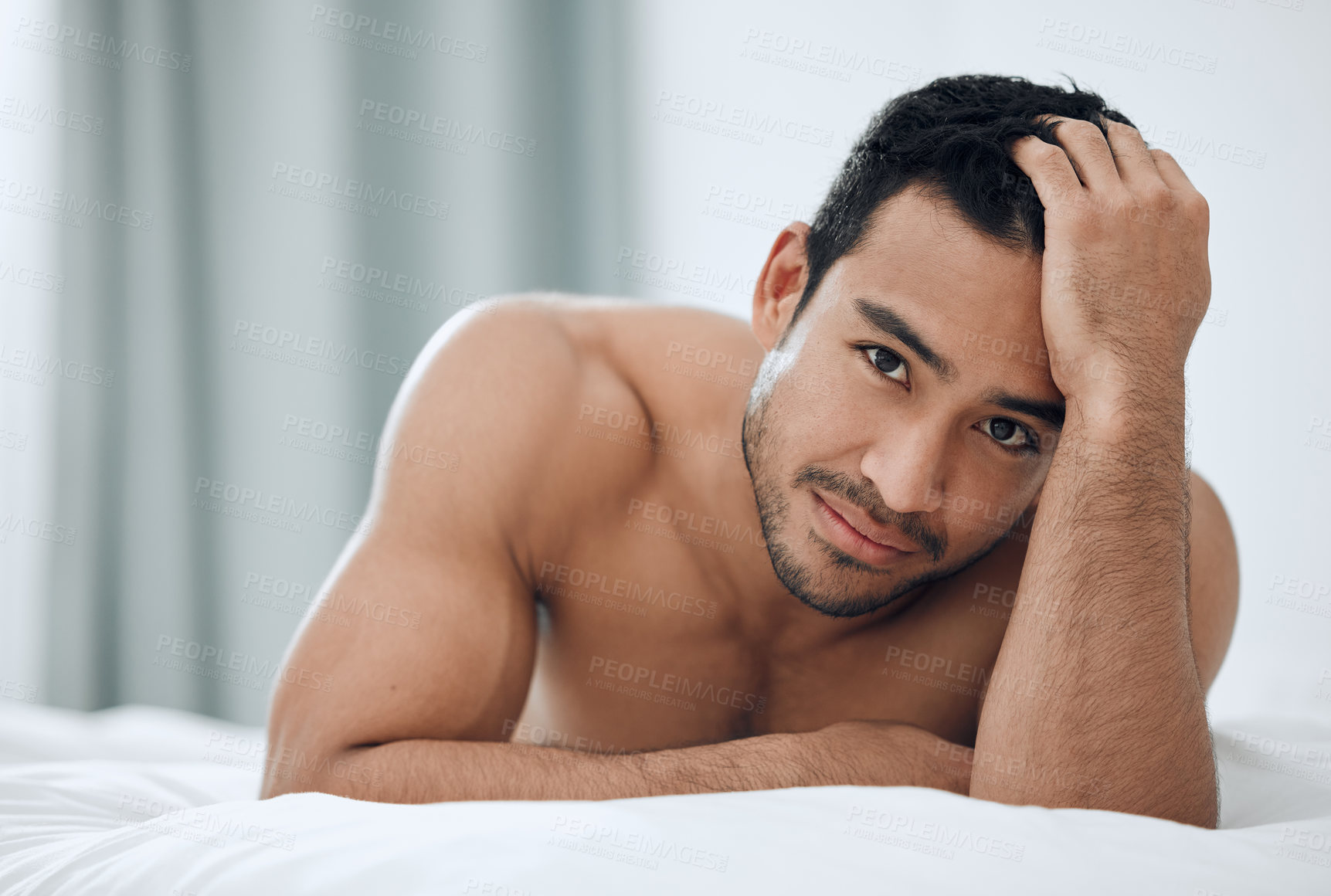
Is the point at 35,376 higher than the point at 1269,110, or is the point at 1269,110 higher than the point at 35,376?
the point at 1269,110

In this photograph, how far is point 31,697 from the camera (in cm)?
222

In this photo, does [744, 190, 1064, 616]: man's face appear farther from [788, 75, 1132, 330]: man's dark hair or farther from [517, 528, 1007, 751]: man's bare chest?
[517, 528, 1007, 751]: man's bare chest

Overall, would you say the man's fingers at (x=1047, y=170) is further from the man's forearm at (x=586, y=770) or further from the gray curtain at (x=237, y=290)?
the gray curtain at (x=237, y=290)

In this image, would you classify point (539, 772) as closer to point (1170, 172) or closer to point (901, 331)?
point (901, 331)

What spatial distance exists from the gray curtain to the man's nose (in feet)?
6.30

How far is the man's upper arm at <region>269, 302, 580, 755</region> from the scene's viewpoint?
0.87 meters

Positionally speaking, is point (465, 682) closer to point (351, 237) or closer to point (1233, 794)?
point (1233, 794)

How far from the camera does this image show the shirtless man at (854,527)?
84 centimetres

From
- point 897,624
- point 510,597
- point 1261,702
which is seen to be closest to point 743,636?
point 897,624

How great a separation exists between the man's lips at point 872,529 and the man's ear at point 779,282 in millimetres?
271

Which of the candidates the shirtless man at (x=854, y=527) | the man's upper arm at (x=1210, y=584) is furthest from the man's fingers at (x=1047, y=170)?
the man's upper arm at (x=1210, y=584)

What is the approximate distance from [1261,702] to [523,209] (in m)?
2.13

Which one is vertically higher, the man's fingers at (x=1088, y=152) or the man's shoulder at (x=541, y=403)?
the man's fingers at (x=1088, y=152)

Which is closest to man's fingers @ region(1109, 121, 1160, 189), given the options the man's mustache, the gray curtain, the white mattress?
the man's mustache
